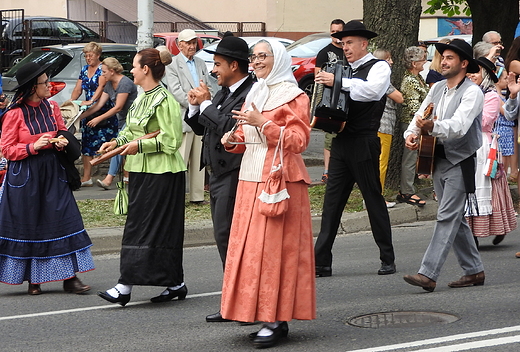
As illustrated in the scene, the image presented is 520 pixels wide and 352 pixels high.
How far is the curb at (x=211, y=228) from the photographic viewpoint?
9555mm

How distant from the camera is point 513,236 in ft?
31.5

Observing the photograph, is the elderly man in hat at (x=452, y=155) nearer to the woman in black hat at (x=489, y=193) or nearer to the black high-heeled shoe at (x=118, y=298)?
the woman in black hat at (x=489, y=193)

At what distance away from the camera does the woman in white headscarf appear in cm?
558

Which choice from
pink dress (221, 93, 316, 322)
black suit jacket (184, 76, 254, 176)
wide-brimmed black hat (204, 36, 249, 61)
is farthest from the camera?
wide-brimmed black hat (204, 36, 249, 61)

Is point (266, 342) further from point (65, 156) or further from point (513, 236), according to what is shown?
point (513, 236)

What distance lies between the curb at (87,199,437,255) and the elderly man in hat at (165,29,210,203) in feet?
3.15

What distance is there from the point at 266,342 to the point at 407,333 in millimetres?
963

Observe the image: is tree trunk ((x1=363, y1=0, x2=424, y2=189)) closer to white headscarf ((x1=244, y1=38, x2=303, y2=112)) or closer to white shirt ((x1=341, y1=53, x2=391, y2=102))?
white shirt ((x1=341, y1=53, x2=391, y2=102))

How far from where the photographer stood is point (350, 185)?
800 centimetres

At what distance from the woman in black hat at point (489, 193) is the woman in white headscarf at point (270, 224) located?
3.40 meters

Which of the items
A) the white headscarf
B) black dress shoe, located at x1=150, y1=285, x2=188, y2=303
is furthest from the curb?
the white headscarf

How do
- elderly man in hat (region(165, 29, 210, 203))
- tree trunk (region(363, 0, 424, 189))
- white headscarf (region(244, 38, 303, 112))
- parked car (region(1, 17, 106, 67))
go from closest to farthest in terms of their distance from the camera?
white headscarf (region(244, 38, 303, 112))
elderly man in hat (region(165, 29, 210, 203))
tree trunk (region(363, 0, 424, 189))
parked car (region(1, 17, 106, 67))

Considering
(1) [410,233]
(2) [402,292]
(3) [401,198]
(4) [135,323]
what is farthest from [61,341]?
(3) [401,198]

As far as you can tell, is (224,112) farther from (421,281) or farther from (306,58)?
(306,58)
